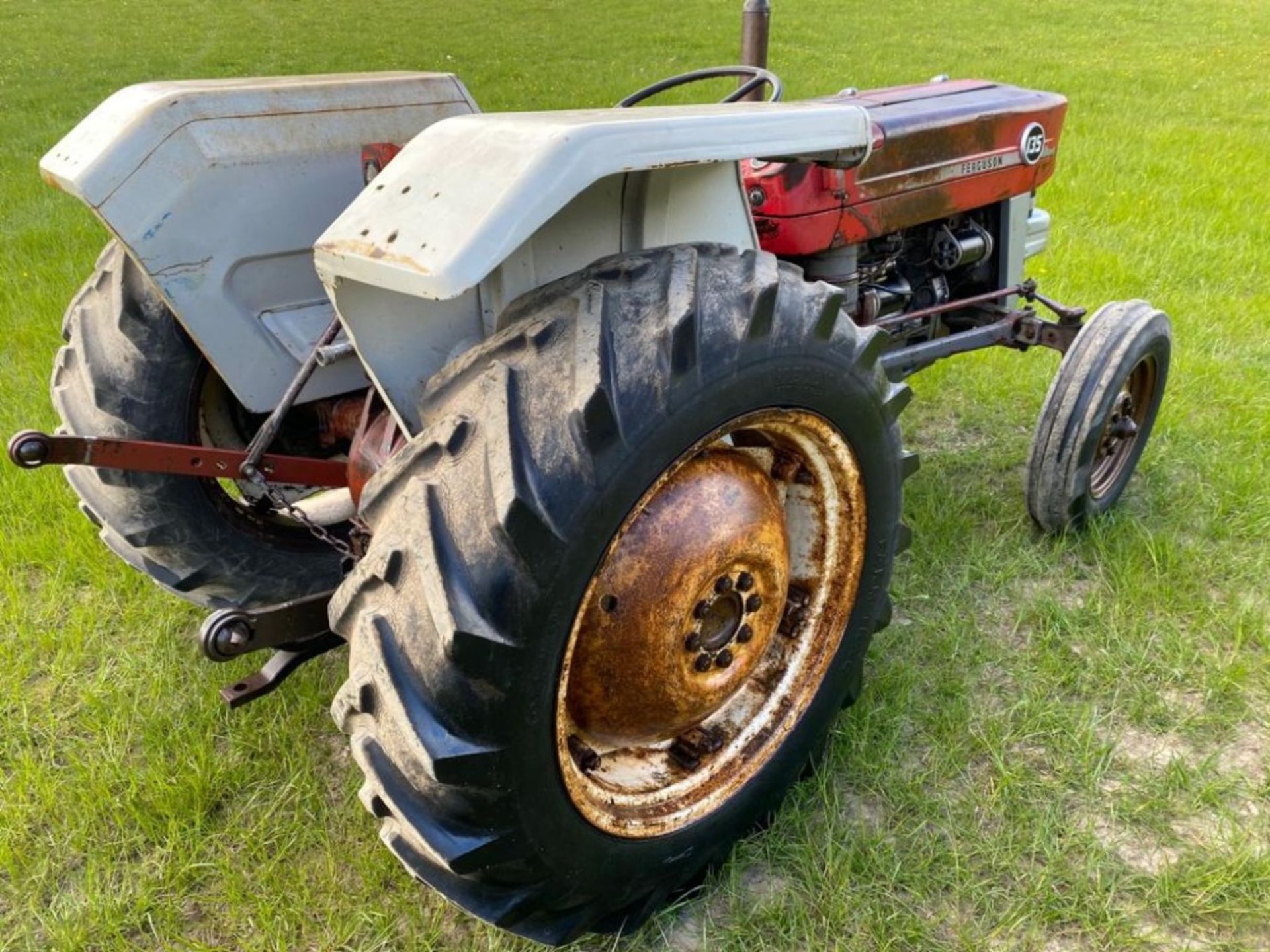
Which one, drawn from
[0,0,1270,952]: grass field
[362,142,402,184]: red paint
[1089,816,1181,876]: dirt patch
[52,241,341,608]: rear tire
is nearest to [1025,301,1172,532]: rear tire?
[0,0,1270,952]: grass field

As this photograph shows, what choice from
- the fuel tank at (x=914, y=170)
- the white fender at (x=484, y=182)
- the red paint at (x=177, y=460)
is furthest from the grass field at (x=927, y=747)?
the white fender at (x=484, y=182)

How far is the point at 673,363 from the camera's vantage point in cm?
136

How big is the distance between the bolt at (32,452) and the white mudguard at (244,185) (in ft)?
1.06

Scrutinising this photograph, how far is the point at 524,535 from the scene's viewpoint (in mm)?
1229

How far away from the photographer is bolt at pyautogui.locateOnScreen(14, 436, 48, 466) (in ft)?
5.08

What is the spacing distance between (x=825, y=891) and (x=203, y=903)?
1.10m

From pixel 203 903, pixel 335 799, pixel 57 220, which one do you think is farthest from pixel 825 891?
pixel 57 220

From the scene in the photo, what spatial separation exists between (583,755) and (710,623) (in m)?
0.31

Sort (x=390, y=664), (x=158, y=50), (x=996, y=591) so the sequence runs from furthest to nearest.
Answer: (x=158, y=50), (x=996, y=591), (x=390, y=664)

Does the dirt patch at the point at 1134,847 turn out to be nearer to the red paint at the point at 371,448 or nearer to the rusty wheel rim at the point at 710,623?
the rusty wheel rim at the point at 710,623

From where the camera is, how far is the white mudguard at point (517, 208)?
4.00 feet

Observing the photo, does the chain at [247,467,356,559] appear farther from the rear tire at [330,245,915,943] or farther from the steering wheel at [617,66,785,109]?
the steering wheel at [617,66,785,109]

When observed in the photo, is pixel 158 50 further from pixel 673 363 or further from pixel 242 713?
pixel 673 363

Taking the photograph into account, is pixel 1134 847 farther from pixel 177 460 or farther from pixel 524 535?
pixel 177 460
